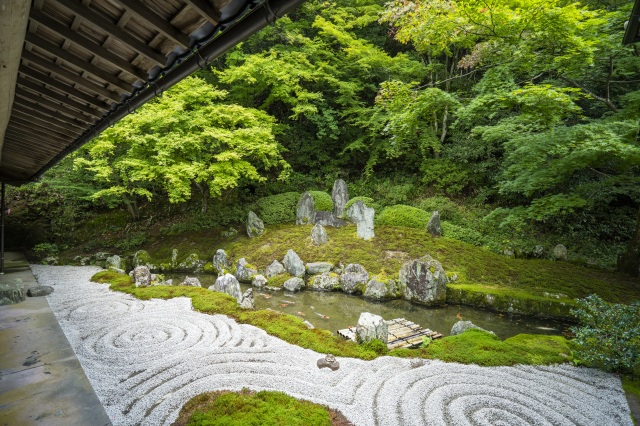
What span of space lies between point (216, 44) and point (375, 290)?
27.6 ft

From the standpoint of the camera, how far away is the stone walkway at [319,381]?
12.6 ft

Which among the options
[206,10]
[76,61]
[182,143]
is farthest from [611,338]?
[182,143]

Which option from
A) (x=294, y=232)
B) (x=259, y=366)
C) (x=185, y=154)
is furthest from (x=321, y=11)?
(x=259, y=366)

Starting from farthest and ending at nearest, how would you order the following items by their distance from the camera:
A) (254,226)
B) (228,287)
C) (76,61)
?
(254,226)
(228,287)
(76,61)

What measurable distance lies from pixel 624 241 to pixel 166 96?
1835cm

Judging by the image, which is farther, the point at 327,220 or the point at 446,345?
the point at 327,220

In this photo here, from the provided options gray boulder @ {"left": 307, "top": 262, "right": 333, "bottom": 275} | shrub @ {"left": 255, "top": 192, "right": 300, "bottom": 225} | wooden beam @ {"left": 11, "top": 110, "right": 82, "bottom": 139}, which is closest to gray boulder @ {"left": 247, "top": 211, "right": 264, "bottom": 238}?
shrub @ {"left": 255, "top": 192, "right": 300, "bottom": 225}

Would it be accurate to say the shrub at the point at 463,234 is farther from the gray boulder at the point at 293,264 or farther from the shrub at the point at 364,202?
the gray boulder at the point at 293,264

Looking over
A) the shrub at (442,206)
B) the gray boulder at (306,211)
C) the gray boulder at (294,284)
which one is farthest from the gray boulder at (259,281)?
the shrub at (442,206)

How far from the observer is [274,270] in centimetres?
1078

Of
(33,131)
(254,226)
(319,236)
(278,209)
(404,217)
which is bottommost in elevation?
(319,236)

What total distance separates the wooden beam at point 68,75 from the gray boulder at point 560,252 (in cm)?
1294

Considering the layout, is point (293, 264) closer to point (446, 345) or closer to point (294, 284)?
point (294, 284)

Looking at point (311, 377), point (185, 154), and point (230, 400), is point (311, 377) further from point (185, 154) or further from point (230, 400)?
point (185, 154)
